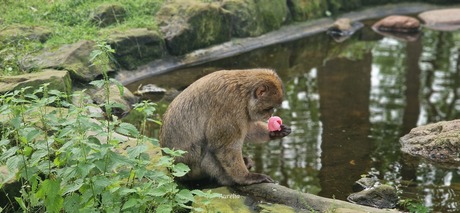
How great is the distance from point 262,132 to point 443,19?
9915mm

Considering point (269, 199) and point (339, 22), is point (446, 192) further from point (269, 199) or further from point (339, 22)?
point (339, 22)

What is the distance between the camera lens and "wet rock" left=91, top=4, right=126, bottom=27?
11477 mm

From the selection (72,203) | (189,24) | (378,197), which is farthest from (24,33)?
(72,203)

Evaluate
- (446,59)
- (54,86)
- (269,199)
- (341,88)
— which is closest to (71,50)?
(54,86)

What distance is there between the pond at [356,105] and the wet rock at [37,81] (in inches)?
76.4

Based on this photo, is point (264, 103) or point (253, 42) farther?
point (253, 42)

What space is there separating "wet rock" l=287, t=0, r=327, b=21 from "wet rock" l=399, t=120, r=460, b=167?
6401 mm

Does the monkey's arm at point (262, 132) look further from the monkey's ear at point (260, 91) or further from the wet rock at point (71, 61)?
the wet rock at point (71, 61)

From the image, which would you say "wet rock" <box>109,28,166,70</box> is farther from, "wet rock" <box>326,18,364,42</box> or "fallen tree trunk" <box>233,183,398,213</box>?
"fallen tree trunk" <box>233,183,398,213</box>

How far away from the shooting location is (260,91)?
597 cm

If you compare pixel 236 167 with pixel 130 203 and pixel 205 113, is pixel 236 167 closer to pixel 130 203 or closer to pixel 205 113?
pixel 205 113

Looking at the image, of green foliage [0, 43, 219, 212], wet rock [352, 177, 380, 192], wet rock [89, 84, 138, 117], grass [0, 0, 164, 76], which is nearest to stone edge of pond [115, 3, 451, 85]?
grass [0, 0, 164, 76]

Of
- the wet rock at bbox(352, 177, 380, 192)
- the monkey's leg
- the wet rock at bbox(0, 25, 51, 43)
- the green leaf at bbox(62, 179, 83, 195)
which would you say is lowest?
the wet rock at bbox(352, 177, 380, 192)

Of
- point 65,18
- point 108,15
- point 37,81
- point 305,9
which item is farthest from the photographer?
point 305,9
